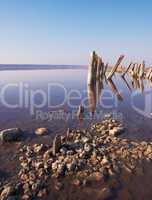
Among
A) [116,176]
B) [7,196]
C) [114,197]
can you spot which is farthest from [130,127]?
[7,196]

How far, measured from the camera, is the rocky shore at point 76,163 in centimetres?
1085

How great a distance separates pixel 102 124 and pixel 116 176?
258 inches

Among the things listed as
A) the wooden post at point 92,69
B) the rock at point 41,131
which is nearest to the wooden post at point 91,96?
the wooden post at point 92,69

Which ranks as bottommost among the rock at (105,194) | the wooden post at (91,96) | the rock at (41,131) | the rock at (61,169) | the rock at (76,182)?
the rock at (105,194)

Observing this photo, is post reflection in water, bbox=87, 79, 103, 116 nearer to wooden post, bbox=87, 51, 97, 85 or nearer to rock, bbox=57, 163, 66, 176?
wooden post, bbox=87, 51, 97, 85

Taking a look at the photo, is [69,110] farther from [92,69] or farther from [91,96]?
[92,69]

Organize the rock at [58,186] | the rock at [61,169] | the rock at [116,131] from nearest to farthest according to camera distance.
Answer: the rock at [58,186], the rock at [61,169], the rock at [116,131]

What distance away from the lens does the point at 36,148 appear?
47.3ft

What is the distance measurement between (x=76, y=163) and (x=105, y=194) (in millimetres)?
2267

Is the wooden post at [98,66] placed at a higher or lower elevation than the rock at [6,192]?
higher

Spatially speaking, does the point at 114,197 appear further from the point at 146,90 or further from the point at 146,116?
the point at 146,90

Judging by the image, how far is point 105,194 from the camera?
10.7 m

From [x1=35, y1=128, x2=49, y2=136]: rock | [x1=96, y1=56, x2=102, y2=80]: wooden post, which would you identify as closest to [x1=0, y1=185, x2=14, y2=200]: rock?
[x1=96, y1=56, x2=102, y2=80]: wooden post

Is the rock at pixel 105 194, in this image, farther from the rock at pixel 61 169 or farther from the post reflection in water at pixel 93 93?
the post reflection in water at pixel 93 93
